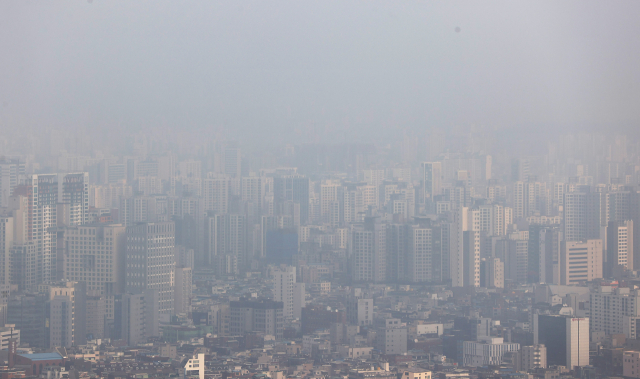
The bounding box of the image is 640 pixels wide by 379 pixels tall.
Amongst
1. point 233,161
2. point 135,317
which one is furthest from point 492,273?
point 135,317

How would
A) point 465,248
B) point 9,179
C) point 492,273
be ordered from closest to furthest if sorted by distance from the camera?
1. point 9,179
2. point 492,273
3. point 465,248

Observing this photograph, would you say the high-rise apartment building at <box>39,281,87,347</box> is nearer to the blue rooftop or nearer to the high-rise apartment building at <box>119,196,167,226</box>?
the blue rooftop

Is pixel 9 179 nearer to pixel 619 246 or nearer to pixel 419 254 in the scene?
pixel 419 254

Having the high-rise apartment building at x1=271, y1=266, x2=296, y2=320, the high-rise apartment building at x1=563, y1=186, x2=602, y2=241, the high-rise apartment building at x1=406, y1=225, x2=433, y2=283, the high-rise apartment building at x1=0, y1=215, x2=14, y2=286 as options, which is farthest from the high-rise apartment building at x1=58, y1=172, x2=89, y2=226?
the high-rise apartment building at x1=563, y1=186, x2=602, y2=241

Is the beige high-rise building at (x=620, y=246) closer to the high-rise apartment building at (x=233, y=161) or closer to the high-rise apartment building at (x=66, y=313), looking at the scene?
the high-rise apartment building at (x=233, y=161)

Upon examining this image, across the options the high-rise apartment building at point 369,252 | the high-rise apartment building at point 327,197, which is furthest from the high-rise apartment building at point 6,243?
the high-rise apartment building at point 327,197
